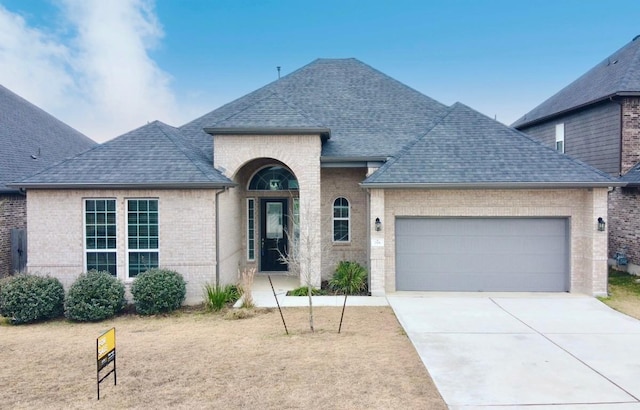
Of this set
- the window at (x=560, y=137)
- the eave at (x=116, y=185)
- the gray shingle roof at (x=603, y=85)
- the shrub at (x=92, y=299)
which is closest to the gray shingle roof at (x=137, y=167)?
the eave at (x=116, y=185)

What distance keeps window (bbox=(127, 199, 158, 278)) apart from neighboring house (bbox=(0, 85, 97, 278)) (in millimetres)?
3648

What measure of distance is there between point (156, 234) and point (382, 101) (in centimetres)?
974

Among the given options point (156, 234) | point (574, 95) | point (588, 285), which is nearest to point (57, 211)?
point (156, 234)

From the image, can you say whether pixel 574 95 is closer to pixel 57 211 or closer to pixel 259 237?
pixel 259 237

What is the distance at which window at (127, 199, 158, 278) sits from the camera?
11.6m

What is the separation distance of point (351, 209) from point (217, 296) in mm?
5536

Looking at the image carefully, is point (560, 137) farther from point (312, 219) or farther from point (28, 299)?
point (28, 299)

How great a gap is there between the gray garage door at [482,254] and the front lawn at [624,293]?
1265 mm

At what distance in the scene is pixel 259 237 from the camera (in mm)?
15281

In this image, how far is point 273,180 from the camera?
49.9 feet

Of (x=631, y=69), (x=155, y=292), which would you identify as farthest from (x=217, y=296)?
(x=631, y=69)

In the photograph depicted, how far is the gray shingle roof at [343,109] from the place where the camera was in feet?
43.6

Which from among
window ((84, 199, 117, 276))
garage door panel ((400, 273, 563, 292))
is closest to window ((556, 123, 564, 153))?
garage door panel ((400, 273, 563, 292))

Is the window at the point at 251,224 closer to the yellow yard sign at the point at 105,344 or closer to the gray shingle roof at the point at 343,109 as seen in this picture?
the gray shingle roof at the point at 343,109
